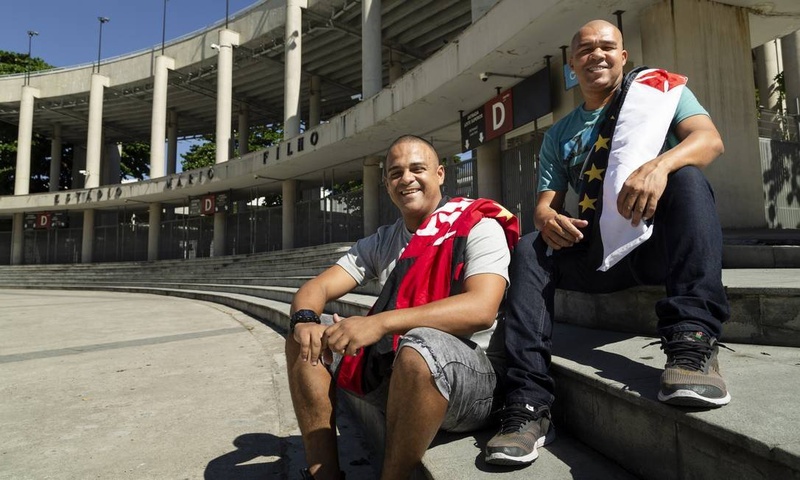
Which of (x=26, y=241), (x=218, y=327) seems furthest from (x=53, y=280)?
(x=218, y=327)

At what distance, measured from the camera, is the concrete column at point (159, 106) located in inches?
847

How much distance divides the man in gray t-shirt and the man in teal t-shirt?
0.42ft

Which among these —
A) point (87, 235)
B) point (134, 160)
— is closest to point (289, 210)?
point (87, 235)

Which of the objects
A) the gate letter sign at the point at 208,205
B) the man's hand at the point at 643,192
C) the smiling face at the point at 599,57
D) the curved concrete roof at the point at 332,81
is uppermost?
the curved concrete roof at the point at 332,81

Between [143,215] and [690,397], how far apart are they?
1175 inches

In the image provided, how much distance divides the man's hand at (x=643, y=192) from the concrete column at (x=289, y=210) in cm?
1799

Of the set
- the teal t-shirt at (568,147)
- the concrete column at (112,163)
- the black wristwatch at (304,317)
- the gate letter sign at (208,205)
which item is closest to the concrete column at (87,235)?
the concrete column at (112,163)

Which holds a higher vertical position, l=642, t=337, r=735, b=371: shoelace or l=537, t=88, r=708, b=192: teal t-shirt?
l=537, t=88, r=708, b=192: teal t-shirt

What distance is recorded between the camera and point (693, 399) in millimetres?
1217

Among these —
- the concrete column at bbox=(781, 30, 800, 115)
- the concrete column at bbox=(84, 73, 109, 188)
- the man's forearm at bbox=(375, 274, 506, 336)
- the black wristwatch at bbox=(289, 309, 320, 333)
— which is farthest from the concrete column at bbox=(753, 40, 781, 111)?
the concrete column at bbox=(84, 73, 109, 188)

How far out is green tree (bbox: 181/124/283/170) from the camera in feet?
96.0

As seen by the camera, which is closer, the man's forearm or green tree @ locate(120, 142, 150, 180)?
the man's forearm

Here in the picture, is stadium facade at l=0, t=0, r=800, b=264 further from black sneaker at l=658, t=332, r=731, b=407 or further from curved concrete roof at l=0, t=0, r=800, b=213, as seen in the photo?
black sneaker at l=658, t=332, r=731, b=407

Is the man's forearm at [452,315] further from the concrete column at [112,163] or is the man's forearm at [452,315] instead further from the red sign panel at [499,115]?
the concrete column at [112,163]
